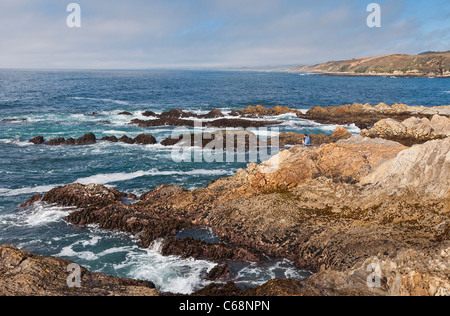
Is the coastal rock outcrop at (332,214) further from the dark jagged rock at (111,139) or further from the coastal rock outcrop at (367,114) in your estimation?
the coastal rock outcrop at (367,114)

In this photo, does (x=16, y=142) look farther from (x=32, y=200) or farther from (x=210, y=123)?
(x=210, y=123)

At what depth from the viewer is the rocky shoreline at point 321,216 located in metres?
8.27

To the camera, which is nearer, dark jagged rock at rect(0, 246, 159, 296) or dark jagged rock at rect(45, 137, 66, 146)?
dark jagged rock at rect(0, 246, 159, 296)

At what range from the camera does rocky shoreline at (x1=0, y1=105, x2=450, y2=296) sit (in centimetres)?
827

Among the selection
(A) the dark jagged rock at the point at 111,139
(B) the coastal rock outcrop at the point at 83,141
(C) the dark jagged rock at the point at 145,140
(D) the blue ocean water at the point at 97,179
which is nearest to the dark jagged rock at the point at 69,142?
(B) the coastal rock outcrop at the point at 83,141

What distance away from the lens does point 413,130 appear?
2831 cm

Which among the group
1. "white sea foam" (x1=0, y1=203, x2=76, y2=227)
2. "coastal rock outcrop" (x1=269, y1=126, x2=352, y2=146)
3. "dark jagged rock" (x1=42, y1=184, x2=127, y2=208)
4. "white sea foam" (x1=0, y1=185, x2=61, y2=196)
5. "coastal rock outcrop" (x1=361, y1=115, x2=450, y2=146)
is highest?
"coastal rock outcrop" (x1=361, y1=115, x2=450, y2=146)

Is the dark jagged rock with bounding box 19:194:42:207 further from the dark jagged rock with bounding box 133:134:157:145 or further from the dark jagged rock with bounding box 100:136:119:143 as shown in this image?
the dark jagged rock with bounding box 100:136:119:143

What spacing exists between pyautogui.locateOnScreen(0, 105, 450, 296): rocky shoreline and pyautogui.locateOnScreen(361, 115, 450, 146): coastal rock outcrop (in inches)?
449

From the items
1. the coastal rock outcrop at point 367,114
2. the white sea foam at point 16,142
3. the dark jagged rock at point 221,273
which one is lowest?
the dark jagged rock at point 221,273

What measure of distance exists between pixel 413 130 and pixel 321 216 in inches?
817

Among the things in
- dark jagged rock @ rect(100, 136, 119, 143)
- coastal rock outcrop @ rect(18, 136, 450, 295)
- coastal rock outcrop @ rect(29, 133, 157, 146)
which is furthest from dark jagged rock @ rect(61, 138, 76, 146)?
coastal rock outcrop @ rect(18, 136, 450, 295)

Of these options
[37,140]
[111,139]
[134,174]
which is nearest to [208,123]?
[111,139]

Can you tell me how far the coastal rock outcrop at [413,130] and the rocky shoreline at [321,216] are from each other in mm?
11407
